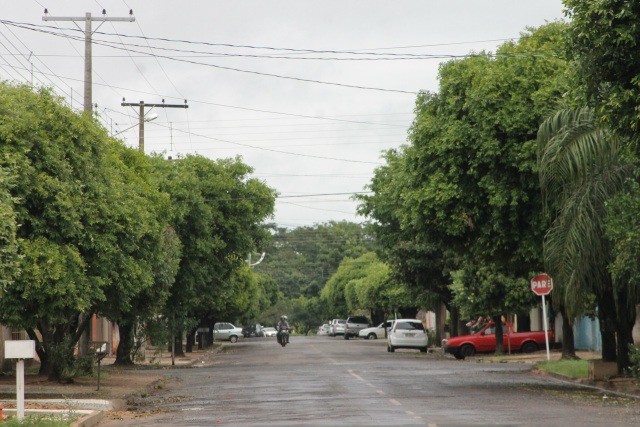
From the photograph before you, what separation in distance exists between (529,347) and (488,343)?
206cm

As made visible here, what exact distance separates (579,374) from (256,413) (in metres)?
12.4

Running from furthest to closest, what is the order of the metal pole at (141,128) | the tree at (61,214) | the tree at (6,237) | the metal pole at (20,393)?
the metal pole at (141,128), the tree at (61,214), the metal pole at (20,393), the tree at (6,237)

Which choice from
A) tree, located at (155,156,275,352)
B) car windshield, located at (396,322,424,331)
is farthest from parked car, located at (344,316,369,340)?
tree, located at (155,156,275,352)

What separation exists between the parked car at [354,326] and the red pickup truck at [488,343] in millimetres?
44964

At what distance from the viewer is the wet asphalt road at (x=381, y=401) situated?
16.9 metres

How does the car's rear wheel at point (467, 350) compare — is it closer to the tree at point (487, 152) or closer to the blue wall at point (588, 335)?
the blue wall at point (588, 335)

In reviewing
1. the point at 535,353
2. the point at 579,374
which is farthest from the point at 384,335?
the point at 579,374

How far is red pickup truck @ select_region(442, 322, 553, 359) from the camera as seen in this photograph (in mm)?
45969

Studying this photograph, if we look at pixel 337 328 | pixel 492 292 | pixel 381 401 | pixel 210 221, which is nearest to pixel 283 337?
pixel 210 221

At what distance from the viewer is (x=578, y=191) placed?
21.5 meters

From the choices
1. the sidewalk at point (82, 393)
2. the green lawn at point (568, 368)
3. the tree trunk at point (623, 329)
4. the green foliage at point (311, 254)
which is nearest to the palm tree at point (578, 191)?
the tree trunk at point (623, 329)

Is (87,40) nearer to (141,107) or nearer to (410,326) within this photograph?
(141,107)

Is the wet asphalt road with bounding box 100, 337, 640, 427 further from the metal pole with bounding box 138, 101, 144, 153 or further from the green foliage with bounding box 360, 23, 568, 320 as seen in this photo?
the metal pole with bounding box 138, 101, 144, 153

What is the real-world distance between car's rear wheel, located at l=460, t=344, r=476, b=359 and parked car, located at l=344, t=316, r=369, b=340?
45.7m
